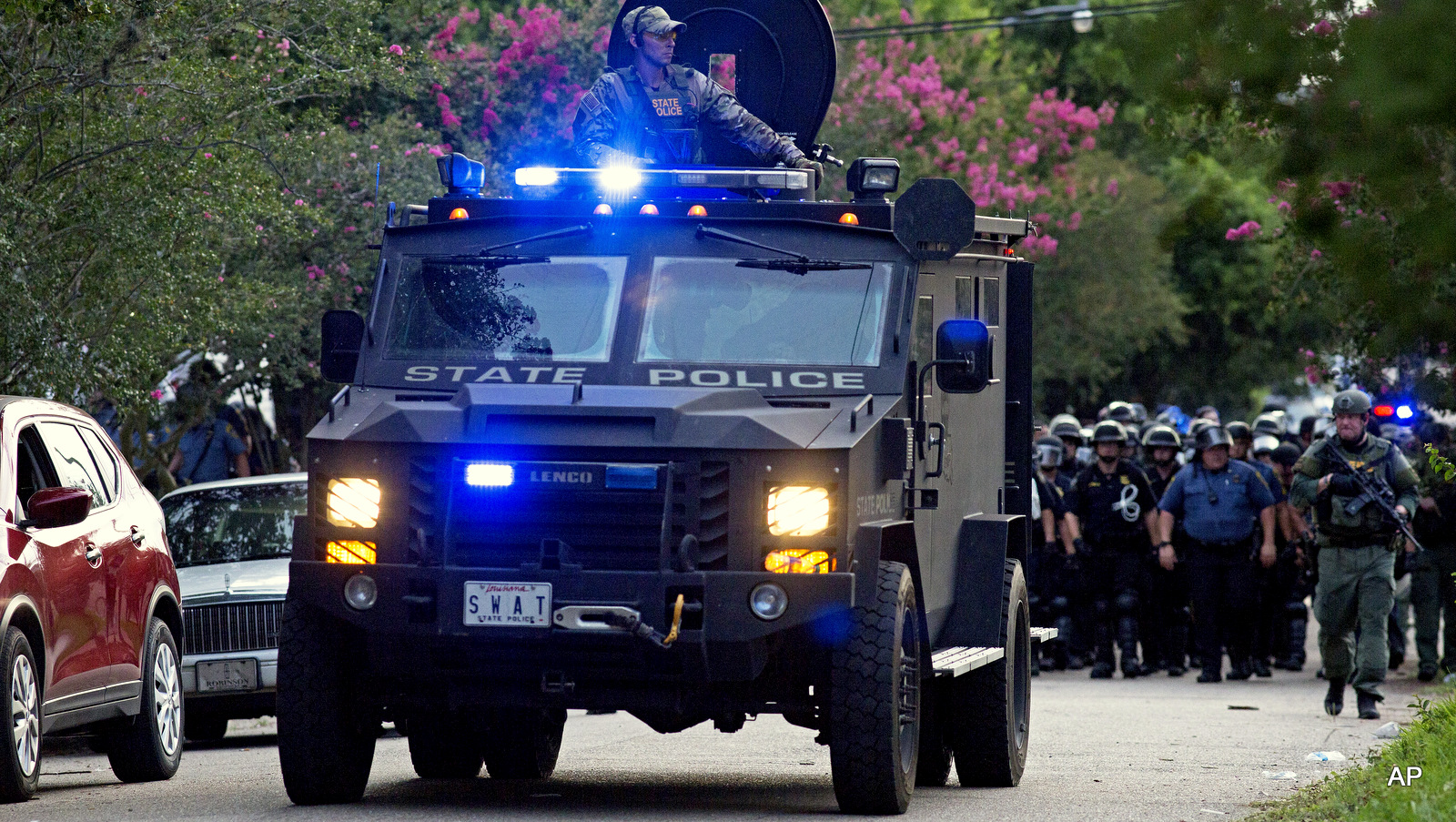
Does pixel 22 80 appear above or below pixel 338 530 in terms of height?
above

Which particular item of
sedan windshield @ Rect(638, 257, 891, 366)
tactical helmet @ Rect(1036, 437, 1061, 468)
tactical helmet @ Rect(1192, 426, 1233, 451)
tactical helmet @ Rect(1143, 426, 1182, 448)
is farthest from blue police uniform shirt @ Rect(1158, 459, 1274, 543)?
sedan windshield @ Rect(638, 257, 891, 366)

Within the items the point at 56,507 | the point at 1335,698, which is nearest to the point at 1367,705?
the point at 1335,698

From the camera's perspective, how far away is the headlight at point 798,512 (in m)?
8.20

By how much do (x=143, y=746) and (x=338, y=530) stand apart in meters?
2.77

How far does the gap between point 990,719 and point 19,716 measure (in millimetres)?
4135

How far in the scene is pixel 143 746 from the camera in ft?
35.1

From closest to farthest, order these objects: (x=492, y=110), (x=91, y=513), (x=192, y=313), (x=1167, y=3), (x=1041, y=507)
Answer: (x=1167, y=3) < (x=91, y=513) < (x=192, y=313) < (x=1041, y=507) < (x=492, y=110)

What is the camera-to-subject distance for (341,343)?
368 inches

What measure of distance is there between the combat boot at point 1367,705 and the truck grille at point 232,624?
269 inches

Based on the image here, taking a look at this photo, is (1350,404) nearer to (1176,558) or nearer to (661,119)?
(1176,558)

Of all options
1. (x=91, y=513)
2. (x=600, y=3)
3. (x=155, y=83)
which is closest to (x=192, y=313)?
(x=155, y=83)

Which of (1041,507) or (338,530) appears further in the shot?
(1041,507)

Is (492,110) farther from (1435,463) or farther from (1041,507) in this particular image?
(1435,463)

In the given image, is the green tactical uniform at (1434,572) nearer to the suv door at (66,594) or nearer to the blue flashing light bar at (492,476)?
the suv door at (66,594)
